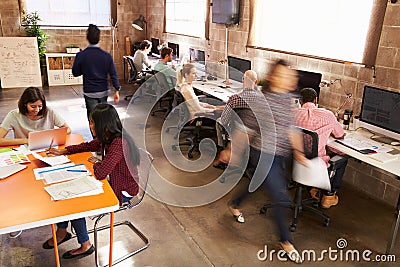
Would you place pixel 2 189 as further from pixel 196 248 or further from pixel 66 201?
pixel 196 248

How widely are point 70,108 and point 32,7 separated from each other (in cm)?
298

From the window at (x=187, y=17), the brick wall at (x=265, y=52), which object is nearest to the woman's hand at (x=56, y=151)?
the brick wall at (x=265, y=52)

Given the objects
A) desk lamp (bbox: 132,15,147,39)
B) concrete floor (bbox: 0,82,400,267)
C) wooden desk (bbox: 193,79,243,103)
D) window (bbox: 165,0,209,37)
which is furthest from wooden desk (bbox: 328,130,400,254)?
desk lamp (bbox: 132,15,147,39)

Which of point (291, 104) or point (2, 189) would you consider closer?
point (2, 189)

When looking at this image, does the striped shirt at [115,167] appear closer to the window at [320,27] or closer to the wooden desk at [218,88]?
the wooden desk at [218,88]

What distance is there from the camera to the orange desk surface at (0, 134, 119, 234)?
176 cm

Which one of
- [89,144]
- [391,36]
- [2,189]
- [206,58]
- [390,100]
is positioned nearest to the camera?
[2,189]

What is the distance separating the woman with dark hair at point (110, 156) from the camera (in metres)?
2.32

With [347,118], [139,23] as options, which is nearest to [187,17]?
[139,23]

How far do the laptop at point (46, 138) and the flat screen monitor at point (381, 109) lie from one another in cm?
269

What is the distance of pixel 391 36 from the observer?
10.9ft

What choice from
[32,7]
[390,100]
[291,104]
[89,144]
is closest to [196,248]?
[89,144]

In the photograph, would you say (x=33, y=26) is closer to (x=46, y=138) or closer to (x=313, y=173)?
(x=46, y=138)

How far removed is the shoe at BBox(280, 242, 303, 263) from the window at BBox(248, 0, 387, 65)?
6.63 ft
